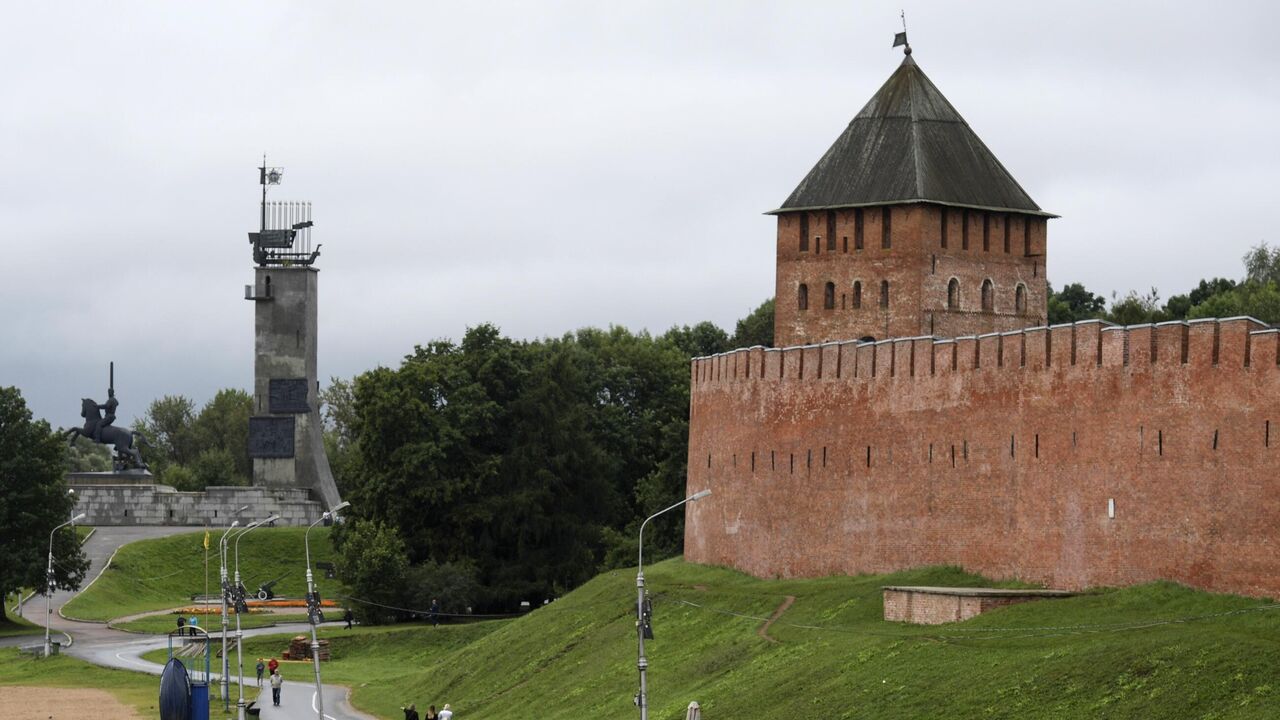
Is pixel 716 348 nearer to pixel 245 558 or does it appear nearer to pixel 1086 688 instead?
pixel 245 558

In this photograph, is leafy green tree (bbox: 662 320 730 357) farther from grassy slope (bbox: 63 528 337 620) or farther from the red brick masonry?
the red brick masonry

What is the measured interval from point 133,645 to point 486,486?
1370cm

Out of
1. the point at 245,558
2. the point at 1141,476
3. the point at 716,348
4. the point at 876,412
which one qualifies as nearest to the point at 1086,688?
the point at 1141,476

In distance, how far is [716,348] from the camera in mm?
90500

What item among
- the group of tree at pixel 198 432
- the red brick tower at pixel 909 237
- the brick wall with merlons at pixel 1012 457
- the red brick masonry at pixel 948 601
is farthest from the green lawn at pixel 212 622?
the group of tree at pixel 198 432

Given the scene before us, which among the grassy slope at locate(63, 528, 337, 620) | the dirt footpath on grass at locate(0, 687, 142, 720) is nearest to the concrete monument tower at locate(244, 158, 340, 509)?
the grassy slope at locate(63, 528, 337, 620)

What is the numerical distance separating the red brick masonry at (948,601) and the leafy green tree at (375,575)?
2752cm

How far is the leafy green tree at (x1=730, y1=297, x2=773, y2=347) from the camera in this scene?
87625mm

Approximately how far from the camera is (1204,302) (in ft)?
239

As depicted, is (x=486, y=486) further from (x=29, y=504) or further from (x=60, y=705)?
(x=60, y=705)

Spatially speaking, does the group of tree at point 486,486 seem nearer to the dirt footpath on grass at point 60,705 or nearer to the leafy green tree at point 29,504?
the leafy green tree at point 29,504

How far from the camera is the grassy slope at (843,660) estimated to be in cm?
3303

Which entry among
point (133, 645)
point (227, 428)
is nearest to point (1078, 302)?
point (133, 645)

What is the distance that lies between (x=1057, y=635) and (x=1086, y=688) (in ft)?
11.8
